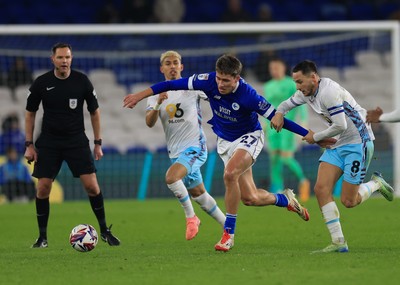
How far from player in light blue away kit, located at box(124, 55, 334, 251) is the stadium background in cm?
934

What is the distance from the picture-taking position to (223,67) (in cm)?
986

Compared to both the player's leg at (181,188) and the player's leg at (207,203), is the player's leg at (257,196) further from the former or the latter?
the player's leg at (181,188)

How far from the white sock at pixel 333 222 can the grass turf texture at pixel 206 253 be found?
198 mm

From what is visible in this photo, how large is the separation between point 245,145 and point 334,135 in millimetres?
1046

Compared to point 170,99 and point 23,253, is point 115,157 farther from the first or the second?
point 23,253

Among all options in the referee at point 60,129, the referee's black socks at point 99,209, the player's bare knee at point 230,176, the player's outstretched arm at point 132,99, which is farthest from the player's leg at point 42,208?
the player's bare knee at point 230,176

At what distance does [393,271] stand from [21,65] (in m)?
12.6

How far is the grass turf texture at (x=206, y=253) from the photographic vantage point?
26.3ft

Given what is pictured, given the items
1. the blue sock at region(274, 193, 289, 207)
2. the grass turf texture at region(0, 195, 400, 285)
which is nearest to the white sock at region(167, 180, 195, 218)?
the grass turf texture at region(0, 195, 400, 285)

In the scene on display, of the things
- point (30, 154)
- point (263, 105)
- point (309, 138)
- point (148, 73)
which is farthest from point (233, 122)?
point (148, 73)

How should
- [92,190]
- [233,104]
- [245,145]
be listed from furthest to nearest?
[92,190], [245,145], [233,104]

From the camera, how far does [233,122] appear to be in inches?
406

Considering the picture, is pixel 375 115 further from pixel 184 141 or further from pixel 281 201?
pixel 184 141

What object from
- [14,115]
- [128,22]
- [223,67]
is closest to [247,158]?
[223,67]
